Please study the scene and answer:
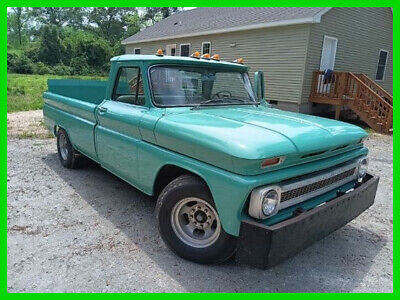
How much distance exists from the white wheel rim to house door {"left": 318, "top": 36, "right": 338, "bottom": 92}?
10.7 metres

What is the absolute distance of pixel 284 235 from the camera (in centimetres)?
239

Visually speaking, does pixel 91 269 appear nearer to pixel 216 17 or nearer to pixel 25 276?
pixel 25 276

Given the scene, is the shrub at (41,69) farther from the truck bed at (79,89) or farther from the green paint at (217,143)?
the green paint at (217,143)

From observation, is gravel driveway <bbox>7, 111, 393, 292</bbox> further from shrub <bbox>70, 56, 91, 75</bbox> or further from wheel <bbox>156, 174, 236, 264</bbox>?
shrub <bbox>70, 56, 91, 75</bbox>

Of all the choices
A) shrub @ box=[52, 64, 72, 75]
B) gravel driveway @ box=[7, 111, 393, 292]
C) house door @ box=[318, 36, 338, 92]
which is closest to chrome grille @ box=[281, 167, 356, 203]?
gravel driveway @ box=[7, 111, 393, 292]

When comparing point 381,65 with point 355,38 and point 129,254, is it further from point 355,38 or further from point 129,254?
point 129,254

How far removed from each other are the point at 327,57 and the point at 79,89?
33.3 feet

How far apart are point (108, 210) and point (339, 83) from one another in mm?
10142

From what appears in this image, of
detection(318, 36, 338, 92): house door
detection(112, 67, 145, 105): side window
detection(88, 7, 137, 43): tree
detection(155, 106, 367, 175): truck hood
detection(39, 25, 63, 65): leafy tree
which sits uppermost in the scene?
detection(88, 7, 137, 43): tree

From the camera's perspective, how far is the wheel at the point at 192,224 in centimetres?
276

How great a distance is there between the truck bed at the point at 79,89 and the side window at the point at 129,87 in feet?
7.38

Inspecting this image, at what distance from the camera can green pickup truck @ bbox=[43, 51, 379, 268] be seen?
2434 mm

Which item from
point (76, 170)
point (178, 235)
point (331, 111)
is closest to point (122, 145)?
point (178, 235)

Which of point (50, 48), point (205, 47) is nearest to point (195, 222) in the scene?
point (205, 47)
